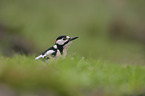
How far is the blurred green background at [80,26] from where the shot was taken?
650 inches

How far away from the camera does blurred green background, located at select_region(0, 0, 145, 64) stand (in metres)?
16.5

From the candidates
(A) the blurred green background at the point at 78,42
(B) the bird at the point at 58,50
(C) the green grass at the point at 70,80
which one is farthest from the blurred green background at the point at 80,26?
(C) the green grass at the point at 70,80

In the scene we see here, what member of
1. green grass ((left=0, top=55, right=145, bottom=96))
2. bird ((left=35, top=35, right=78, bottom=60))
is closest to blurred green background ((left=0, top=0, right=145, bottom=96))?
green grass ((left=0, top=55, right=145, bottom=96))

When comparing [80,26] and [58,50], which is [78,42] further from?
[58,50]

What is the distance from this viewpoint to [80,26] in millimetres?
20344

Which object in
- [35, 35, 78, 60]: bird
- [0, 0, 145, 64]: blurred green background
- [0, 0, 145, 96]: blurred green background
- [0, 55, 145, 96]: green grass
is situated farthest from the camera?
[0, 0, 145, 64]: blurred green background

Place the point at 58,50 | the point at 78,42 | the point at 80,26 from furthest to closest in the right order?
the point at 80,26
the point at 78,42
the point at 58,50

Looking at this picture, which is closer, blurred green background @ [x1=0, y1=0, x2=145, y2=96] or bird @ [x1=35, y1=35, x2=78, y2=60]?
blurred green background @ [x1=0, y1=0, x2=145, y2=96]

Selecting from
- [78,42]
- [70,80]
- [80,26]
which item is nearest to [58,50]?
[70,80]

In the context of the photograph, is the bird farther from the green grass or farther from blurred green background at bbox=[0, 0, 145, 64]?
blurred green background at bbox=[0, 0, 145, 64]

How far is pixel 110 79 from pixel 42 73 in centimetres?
116

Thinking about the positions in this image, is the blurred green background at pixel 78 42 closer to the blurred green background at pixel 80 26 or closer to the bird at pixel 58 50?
the blurred green background at pixel 80 26

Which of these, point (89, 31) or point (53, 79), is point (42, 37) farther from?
point (53, 79)

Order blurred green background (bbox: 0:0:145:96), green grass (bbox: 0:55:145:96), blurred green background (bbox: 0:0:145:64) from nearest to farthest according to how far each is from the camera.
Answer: green grass (bbox: 0:55:145:96), blurred green background (bbox: 0:0:145:96), blurred green background (bbox: 0:0:145:64)
